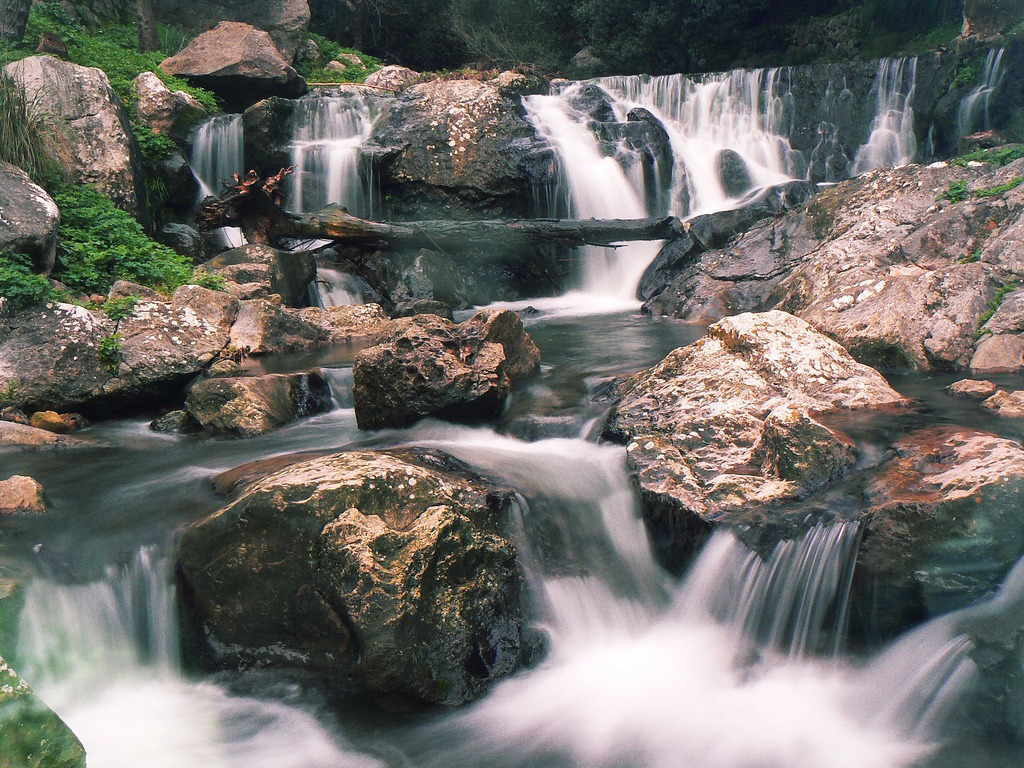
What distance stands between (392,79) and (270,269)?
10273mm

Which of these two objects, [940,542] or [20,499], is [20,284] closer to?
[20,499]

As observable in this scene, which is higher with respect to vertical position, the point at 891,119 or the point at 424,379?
the point at 891,119

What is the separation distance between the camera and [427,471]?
387 cm

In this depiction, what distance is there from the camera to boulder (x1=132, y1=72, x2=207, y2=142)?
40.7ft

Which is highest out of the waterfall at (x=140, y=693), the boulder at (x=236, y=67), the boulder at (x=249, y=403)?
the boulder at (x=236, y=67)

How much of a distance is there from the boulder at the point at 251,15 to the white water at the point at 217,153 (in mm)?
6962

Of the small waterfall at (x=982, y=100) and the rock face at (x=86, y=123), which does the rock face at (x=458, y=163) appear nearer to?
the rock face at (x=86, y=123)

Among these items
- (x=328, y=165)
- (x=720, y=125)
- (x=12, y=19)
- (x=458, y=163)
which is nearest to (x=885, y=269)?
(x=458, y=163)

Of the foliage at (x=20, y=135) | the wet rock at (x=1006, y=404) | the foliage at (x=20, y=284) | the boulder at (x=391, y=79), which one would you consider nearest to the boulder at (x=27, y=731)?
the foliage at (x=20, y=284)

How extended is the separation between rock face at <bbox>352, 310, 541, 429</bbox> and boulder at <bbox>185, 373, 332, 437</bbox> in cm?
79

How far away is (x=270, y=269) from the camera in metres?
9.55

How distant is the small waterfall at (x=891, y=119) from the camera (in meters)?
13.6

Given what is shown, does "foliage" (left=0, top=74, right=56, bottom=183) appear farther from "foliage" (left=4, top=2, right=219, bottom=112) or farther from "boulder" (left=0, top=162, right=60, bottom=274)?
"foliage" (left=4, top=2, right=219, bottom=112)

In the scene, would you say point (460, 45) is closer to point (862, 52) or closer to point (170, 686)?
point (862, 52)
